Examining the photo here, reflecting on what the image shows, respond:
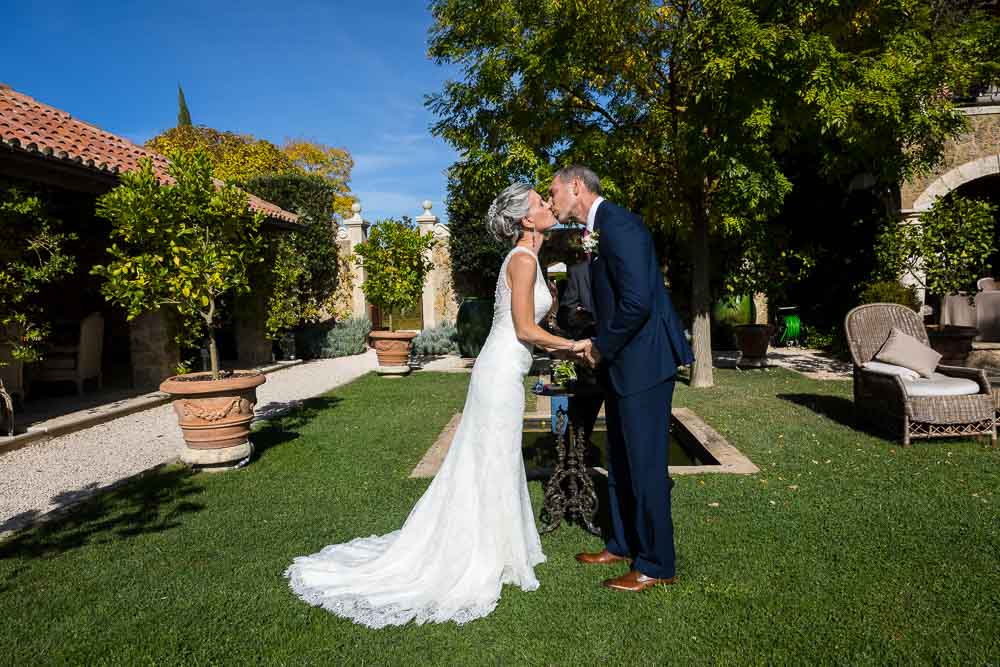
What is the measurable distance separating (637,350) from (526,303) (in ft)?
1.99

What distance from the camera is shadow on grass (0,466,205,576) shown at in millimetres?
3822

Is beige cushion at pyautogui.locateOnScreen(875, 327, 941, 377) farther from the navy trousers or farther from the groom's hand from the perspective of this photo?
the groom's hand

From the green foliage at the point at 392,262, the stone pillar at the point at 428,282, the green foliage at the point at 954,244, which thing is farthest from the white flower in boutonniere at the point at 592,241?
the stone pillar at the point at 428,282

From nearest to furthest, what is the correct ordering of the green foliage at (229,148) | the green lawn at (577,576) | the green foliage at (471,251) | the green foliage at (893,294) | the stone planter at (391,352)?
1. the green lawn at (577,576)
2. the green foliage at (893,294)
3. the stone planter at (391,352)
4. the green foliage at (471,251)
5. the green foliage at (229,148)

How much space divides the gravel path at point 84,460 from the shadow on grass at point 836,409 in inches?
266

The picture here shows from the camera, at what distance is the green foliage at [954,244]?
28.0 feet

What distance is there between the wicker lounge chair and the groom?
3.80 meters

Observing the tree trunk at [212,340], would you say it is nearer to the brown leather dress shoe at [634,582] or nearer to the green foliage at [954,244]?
the brown leather dress shoe at [634,582]

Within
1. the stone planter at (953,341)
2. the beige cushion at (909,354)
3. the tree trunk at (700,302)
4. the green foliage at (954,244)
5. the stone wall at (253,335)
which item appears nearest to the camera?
the beige cushion at (909,354)

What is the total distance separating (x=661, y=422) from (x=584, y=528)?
1.22 m

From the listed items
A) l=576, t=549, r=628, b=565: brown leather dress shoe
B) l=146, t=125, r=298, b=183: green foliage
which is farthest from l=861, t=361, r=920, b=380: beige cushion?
l=146, t=125, r=298, b=183: green foliage

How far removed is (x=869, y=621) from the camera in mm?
2637

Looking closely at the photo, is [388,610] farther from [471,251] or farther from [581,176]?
[471,251]

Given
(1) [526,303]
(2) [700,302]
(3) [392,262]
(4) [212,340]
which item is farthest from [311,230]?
(1) [526,303]
